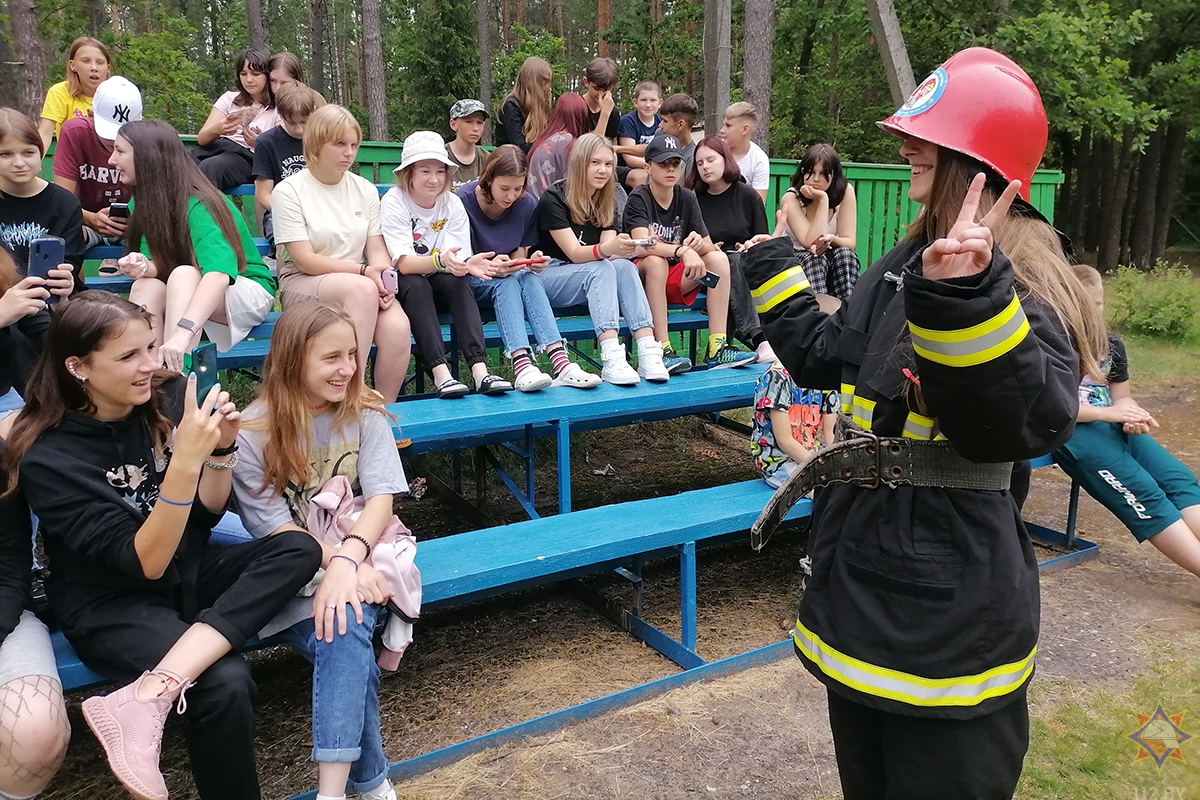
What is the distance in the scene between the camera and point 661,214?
488 centimetres

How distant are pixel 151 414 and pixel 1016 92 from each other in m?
2.15

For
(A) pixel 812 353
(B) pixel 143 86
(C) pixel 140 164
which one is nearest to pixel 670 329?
(C) pixel 140 164

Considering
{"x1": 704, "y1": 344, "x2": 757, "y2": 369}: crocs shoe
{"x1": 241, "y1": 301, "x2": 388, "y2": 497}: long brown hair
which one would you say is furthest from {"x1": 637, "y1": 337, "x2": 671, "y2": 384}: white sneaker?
{"x1": 241, "y1": 301, "x2": 388, "y2": 497}: long brown hair

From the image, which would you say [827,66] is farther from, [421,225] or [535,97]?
[421,225]

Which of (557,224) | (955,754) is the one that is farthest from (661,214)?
(955,754)

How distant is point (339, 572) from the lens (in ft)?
7.73

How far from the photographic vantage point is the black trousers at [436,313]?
3977mm

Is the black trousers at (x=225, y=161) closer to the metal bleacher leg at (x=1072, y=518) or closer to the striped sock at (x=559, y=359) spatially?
the striped sock at (x=559, y=359)

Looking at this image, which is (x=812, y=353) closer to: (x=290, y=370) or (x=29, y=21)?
(x=290, y=370)

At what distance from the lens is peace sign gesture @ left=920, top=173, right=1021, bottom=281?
1.10 meters

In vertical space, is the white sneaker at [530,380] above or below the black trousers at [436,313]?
below

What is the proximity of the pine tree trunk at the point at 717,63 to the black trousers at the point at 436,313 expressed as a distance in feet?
13.4

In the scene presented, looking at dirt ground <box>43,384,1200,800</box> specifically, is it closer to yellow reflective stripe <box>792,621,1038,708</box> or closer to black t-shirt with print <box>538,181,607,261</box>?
yellow reflective stripe <box>792,621,1038,708</box>

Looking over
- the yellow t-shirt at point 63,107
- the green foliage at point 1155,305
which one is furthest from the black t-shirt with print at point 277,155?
the green foliage at point 1155,305
